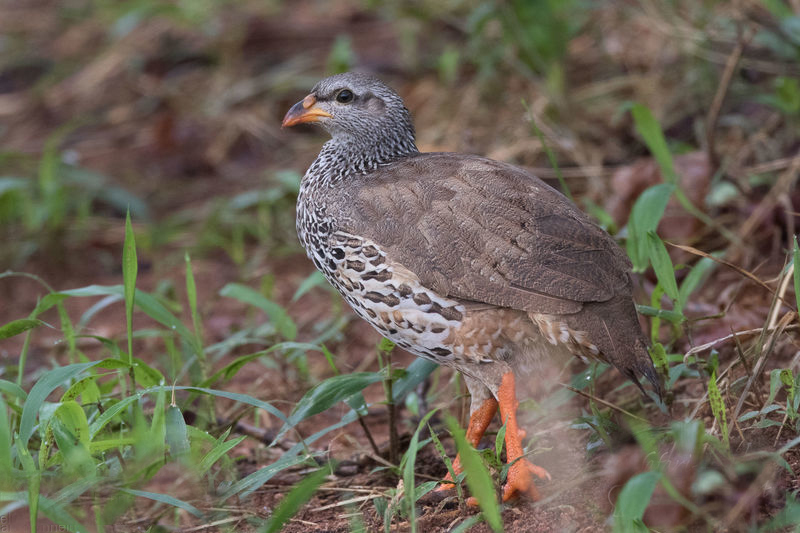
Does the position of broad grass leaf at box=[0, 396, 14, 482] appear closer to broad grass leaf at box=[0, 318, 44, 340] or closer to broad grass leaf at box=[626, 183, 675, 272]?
broad grass leaf at box=[0, 318, 44, 340]

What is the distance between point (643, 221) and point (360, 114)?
1.21 meters

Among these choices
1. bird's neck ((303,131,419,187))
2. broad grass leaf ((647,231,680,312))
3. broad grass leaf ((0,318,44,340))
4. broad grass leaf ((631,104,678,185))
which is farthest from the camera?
broad grass leaf ((631,104,678,185))

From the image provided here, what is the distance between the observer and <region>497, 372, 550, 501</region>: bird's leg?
3.09 m

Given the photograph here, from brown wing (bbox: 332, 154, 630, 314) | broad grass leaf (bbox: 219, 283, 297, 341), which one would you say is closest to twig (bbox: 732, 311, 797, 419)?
brown wing (bbox: 332, 154, 630, 314)

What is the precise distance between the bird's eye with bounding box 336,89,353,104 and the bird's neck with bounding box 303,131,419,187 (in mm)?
148

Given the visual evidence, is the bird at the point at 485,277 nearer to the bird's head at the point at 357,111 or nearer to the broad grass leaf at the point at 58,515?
the bird's head at the point at 357,111

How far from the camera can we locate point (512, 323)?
10.6 feet

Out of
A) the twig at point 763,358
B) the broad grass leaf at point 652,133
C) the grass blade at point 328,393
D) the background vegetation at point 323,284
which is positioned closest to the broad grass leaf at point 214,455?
the background vegetation at point 323,284

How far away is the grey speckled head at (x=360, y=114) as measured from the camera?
3.93 meters

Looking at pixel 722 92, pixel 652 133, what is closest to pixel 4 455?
pixel 652 133

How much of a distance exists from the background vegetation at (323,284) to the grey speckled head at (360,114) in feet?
1.90

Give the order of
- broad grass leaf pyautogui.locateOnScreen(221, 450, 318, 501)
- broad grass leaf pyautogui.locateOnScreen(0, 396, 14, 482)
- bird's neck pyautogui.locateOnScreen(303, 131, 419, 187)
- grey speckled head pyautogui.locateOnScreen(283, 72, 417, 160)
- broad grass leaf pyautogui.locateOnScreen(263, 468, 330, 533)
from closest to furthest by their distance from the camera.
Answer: broad grass leaf pyautogui.locateOnScreen(263, 468, 330, 533)
broad grass leaf pyautogui.locateOnScreen(0, 396, 14, 482)
broad grass leaf pyautogui.locateOnScreen(221, 450, 318, 501)
bird's neck pyautogui.locateOnScreen(303, 131, 419, 187)
grey speckled head pyautogui.locateOnScreen(283, 72, 417, 160)

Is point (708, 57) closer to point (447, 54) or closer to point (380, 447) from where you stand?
point (447, 54)

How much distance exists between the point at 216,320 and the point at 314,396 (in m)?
1.98
